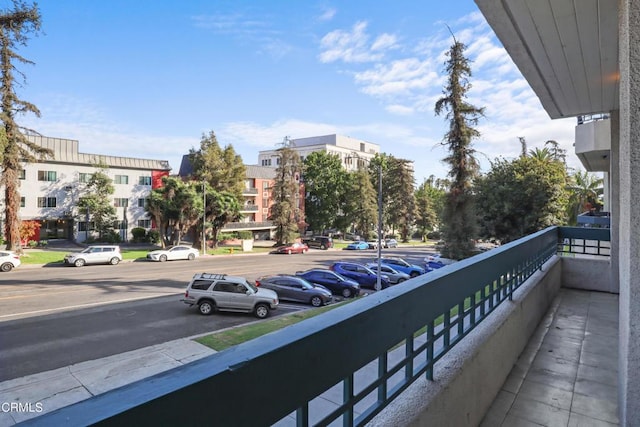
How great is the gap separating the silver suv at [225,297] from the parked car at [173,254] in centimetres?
1735

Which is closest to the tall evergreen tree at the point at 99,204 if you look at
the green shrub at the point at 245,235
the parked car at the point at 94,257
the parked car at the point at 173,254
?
the parked car at the point at 173,254

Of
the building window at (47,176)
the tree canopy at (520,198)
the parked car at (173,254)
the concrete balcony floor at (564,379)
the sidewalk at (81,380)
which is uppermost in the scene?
the building window at (47,176)

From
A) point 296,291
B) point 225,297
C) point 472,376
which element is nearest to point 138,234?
point 296,291

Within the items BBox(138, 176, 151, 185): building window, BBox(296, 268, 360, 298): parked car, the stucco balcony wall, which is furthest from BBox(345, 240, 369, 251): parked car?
the stucco balcony wall

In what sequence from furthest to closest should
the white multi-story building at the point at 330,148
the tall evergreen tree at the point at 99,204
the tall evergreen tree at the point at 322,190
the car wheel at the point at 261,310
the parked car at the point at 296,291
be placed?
the white multi-story building at the point at 330,148
the tall evergreen tree at the point at 322,190
the tall evergreen tree at the point at 99,204
the parked car at the point at 296,291
the car wheel at the point at 261,310

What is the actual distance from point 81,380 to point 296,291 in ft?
32.3

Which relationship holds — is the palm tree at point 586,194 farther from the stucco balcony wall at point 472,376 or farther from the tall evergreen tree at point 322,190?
the tall evergreen tree at point 322,190

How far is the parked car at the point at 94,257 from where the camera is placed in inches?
1014

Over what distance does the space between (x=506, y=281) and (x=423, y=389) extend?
2.16 meters

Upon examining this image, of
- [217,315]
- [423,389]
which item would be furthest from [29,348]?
[423,389]

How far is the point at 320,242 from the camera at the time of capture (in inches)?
1865

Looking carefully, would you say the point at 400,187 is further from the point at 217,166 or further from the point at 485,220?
the point at 485,220

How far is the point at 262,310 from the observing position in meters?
14.3

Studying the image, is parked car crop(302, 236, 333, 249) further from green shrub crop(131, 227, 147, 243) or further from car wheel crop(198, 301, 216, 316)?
car wheel crop(198, 301, 216, 316)
